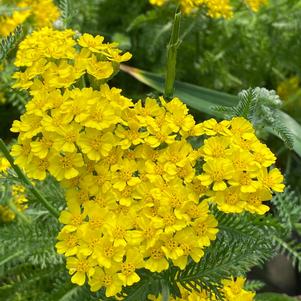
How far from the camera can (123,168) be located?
106cm

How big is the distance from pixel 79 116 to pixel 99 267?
0.22 m

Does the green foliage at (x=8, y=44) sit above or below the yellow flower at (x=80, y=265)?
above

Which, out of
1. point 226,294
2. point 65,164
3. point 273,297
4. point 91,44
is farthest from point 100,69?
point 273,297

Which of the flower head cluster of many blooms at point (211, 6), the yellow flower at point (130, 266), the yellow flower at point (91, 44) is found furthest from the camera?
the flower head cluster of many blooms at point (211, 6)

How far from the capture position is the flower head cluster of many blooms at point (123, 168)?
1.01 m

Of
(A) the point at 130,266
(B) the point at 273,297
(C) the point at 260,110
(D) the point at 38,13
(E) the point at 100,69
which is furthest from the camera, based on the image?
(D) the point at 38,13

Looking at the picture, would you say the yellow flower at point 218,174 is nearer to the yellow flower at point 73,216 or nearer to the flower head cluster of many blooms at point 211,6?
the yellow flower at point 73,216

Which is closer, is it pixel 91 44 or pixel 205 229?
pixel 205 229

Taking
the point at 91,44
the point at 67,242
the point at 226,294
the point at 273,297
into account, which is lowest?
the point at 273,297

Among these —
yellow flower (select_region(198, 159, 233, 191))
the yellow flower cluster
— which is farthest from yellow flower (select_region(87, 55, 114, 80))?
yellow flower (select_region(198, 159, 233, 191))

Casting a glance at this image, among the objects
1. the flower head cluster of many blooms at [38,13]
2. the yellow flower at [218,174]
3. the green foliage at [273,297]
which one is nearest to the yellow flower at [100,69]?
the yellow flower at [218,174]

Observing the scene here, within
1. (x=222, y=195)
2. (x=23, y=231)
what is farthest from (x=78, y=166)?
(x=23, y=231)

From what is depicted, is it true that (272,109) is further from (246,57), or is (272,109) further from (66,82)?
(246,57)

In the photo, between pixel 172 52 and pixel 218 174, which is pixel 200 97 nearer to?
pixel 172 52
